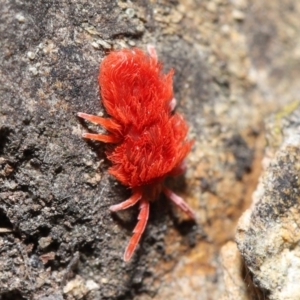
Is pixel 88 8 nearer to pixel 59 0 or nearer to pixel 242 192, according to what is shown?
pixel 59 0

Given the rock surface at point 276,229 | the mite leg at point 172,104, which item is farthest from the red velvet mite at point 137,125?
the rock surface at point 276,229

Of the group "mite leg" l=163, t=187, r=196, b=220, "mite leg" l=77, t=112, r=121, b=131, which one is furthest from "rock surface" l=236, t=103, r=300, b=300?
"mite leg" l=77, t=112, r=121, b=131

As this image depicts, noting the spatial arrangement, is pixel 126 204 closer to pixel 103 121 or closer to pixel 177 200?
pixel 177 200

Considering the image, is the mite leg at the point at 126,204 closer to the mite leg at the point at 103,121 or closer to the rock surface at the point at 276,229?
the mite leg at the point at 103,121

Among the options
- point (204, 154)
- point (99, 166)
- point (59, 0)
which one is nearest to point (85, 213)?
point (99, 166)

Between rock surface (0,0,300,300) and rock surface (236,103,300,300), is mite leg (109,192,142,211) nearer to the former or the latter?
rock surface (0,0,300,300)

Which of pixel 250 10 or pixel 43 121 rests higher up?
pixel 250 10

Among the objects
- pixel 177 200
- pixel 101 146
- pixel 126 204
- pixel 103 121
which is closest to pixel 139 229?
pixel 126 204
